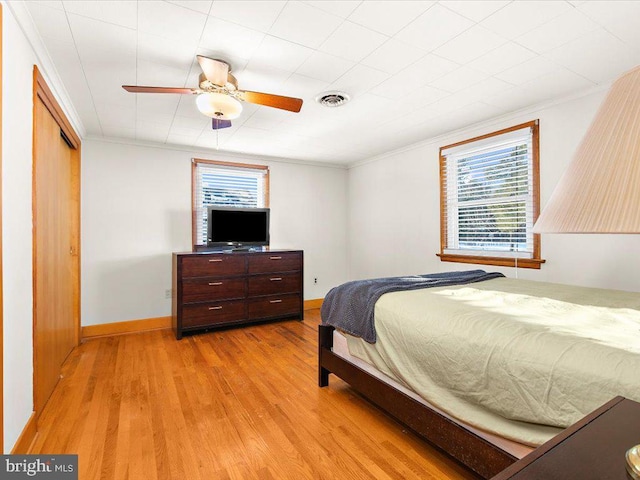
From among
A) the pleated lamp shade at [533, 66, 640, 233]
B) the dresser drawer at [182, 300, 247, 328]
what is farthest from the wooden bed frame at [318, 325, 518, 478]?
the dresser drawer at [182, 300, 247, 328]

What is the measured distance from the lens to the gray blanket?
214cm

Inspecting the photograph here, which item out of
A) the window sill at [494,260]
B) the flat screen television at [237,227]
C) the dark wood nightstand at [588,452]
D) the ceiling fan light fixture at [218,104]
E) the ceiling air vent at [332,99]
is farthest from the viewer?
the flat screen television at [237,227]

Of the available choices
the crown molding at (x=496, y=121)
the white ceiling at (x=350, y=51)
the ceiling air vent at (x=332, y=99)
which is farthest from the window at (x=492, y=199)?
the ceiling air vent at (x=332, y=99)

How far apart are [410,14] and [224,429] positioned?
2.64m

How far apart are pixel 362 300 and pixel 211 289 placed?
241 cm

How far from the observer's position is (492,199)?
3.50 metres

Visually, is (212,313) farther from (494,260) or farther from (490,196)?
(490,196)

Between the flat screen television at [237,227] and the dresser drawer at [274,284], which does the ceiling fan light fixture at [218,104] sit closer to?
the flat screen television at [237,227]

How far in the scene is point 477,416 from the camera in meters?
1.47

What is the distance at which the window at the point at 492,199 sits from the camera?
317 cm

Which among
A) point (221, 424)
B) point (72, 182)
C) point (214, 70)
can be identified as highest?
point (214, 70)

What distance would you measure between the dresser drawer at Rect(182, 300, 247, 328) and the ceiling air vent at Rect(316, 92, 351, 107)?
8.45ft

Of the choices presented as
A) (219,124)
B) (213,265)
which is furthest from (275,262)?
(219,124)

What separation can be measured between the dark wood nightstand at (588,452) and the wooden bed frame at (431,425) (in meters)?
0.64
